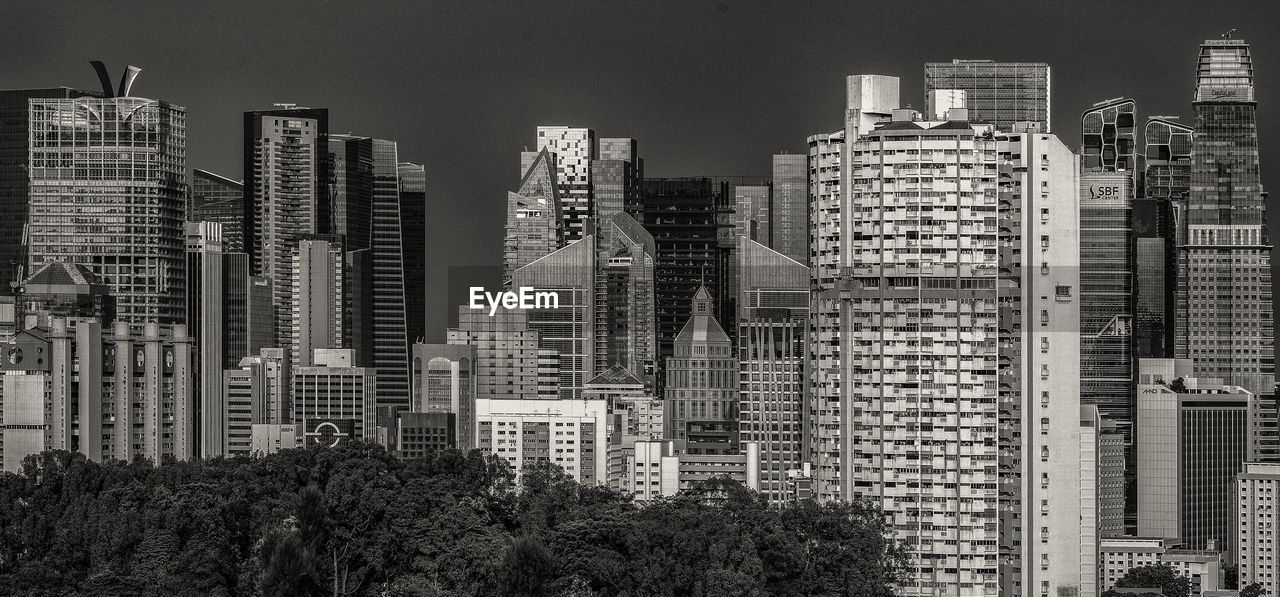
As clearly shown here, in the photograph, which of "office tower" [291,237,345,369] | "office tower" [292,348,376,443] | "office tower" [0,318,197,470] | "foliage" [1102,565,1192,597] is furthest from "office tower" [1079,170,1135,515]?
"office tower" [0,318,197,470]

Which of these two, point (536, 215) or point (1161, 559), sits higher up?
point (536, 215)

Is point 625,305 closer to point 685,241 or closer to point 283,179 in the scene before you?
point 685,241

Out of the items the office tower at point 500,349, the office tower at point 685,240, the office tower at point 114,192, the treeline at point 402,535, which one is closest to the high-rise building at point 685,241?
the office tower at point 685,240

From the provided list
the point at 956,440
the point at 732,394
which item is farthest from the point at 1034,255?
the point at 732,394

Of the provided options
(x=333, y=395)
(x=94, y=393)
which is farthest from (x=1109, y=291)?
Result: (x=94, y=393)

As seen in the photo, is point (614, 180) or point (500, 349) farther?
point (614, 180)

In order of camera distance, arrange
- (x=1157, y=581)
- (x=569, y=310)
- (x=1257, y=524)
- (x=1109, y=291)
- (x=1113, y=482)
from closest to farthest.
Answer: (x=1157, y=581), (x=1113, y=482), (x=1257, y=524), (x=569, y=310), (x=1109, y=291)

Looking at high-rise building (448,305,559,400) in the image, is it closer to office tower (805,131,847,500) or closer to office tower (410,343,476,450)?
office tower (410,343,476,450)
